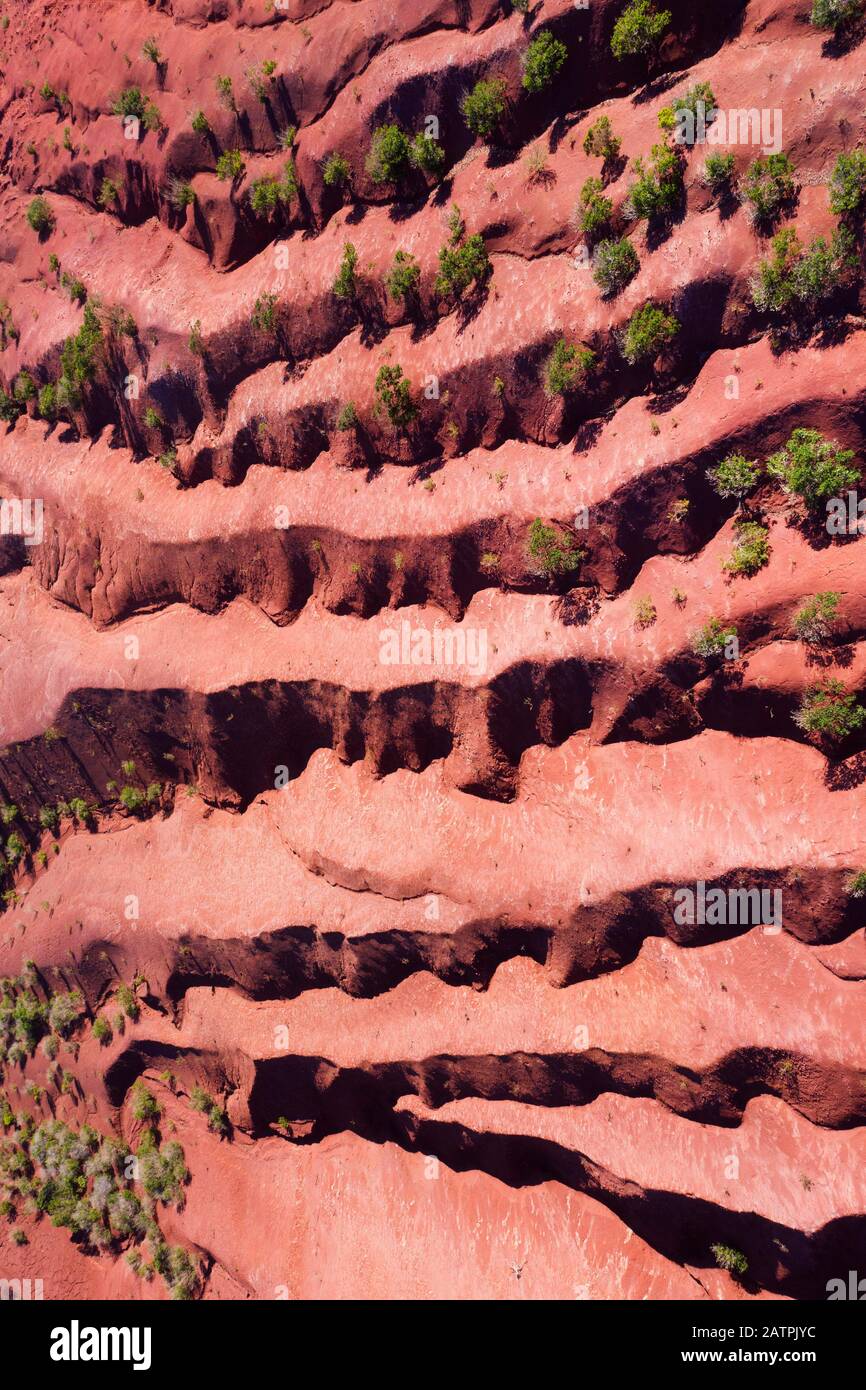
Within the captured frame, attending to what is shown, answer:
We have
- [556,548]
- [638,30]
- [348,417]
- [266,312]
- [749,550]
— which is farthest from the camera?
[266,312]

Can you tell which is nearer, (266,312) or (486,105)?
(486,105)

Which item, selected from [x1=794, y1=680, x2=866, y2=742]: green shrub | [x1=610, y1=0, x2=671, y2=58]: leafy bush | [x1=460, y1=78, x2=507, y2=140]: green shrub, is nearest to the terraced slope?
[x1=794, y1=680, x2=866, y2=742]: green shrub

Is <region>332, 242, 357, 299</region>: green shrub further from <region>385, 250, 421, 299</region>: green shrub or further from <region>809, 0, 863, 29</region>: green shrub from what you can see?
<region>809, 0, 863, 29</region>: green shrub

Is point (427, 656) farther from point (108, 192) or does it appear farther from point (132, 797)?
point (108, 192)

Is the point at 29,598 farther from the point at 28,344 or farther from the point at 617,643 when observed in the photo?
the point at 617,643

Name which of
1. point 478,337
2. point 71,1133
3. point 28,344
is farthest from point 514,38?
point 71,1133

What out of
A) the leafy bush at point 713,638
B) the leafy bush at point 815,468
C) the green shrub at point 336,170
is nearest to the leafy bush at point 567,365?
the leafy bush at point 815,468

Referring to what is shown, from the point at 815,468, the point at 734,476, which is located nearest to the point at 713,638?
the point at 734,476
